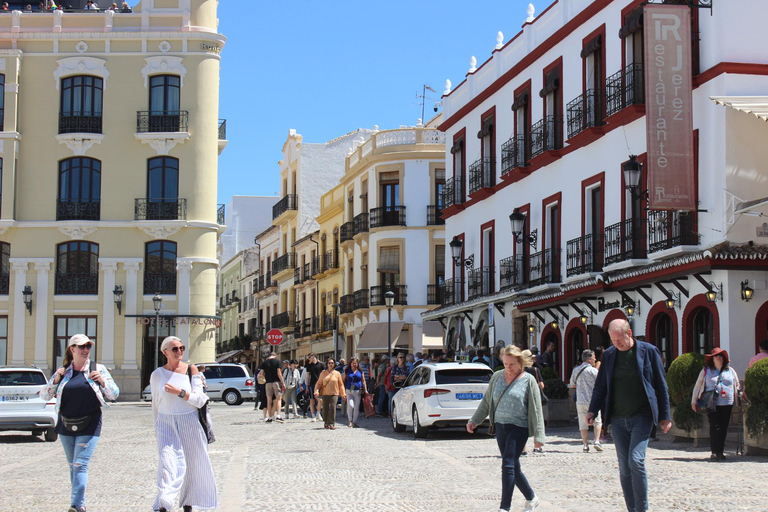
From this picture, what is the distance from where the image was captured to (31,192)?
47.6 metres

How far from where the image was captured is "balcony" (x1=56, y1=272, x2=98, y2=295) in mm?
47344

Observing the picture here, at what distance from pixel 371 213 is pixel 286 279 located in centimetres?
1981

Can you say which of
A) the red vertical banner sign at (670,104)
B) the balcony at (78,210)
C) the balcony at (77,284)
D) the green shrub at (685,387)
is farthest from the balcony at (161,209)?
the green shrub at (685,387)

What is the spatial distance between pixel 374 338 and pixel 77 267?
13.3m

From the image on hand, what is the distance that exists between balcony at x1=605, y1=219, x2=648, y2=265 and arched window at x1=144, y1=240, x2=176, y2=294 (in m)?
25.3

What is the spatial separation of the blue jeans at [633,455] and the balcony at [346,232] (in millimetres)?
45824

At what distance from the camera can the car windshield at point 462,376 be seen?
73.4ft

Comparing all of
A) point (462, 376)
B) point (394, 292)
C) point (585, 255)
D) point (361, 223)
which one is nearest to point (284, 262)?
point (361, 223)

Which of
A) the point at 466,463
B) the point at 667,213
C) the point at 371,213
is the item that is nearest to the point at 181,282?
the point at 371,213

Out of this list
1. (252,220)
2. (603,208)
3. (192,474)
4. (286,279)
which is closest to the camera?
(192,474)

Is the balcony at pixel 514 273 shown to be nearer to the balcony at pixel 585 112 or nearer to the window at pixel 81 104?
the balcony at pixel 585 112

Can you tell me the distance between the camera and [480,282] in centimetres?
3728

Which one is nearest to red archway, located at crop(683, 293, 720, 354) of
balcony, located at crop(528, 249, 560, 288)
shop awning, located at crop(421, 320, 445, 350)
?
balcony, located at crop(528, 249, 560, 288)

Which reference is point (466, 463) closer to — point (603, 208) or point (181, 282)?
point (603, 208)
